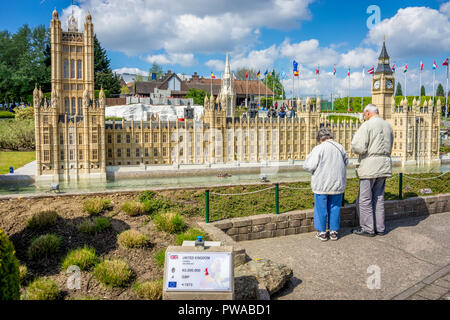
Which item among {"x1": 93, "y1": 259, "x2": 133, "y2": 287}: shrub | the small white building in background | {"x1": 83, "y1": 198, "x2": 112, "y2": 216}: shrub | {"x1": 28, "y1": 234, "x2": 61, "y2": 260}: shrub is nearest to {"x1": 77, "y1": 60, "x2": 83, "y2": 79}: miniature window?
the small white building in background

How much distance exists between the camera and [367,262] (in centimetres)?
833

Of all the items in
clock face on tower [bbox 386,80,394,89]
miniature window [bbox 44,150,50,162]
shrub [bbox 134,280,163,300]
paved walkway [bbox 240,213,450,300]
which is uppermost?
clock face on tower [bbox 386,80,394,89]

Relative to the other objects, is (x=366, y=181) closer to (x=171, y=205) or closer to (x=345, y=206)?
(x=345, y=206)

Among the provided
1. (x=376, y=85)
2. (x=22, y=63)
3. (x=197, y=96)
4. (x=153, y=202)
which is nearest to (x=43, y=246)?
(x=153, y=202)

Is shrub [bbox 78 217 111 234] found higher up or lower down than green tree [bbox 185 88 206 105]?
lower down

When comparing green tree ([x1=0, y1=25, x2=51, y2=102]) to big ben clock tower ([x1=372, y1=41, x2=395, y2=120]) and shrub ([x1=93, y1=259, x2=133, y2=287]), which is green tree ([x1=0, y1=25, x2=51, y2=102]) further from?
shrub ([x1=93, y1=259, x2=133, y2=287])

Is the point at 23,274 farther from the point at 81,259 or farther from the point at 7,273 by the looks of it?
the point at 7,273

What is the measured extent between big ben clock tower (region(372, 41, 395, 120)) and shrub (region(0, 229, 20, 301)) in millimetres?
52362

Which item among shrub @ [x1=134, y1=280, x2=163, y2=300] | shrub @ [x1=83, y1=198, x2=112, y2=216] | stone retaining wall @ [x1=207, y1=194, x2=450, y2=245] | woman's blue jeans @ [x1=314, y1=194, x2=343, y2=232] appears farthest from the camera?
shrub @ [x1=83, y1=198, x2=112, y2=216]

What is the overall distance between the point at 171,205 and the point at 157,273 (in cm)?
406

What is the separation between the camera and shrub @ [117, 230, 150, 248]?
850 cm

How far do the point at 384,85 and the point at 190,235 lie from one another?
164 ft

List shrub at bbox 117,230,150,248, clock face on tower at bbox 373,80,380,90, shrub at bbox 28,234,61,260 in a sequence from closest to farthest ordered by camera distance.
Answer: shrub at bbox 28,234,61,260, shrub at bbox 117,230,150,248, clock face on tower at bbox 373,80,380,90
